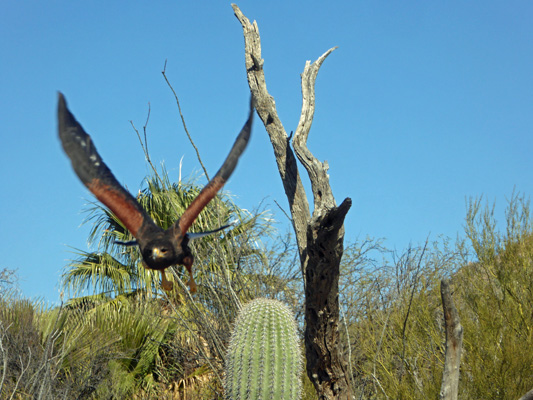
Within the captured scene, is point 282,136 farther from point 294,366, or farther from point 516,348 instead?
point 516,348

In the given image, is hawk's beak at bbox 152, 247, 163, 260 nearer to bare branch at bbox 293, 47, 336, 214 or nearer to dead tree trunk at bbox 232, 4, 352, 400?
dead tree trunk at bbox 232, 4, 352, 400

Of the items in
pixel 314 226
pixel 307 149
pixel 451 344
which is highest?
pixel 307 149

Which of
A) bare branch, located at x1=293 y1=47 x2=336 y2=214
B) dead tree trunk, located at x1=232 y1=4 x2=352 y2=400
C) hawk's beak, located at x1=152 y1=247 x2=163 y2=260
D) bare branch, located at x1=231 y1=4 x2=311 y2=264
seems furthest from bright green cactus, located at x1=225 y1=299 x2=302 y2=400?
hawk's beak, located at x1=152 y1=247 x2=163 y2=260

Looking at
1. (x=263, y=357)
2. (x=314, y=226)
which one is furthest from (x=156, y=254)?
(x=263, y=357)

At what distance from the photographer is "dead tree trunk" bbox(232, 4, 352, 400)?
17.3 ft

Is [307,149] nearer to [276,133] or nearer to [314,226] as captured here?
[276,133]

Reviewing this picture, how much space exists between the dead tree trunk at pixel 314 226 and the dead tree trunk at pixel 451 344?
1017 mm

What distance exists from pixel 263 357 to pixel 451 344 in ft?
5.53

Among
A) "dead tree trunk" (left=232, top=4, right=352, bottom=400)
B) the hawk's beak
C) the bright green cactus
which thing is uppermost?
"dead tree trunk" (left=232, top=4, right=352, bottom=400)

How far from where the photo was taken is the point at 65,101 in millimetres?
2758

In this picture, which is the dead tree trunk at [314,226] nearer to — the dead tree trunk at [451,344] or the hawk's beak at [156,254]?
the dead tree trunk at [451,344]

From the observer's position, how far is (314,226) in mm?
5094

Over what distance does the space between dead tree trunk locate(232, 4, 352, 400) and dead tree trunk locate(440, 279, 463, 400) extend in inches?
40.0

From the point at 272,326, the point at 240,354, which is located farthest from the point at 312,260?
the point at 240,354
